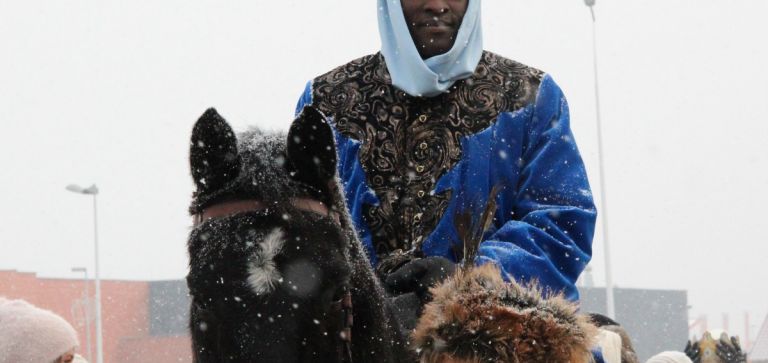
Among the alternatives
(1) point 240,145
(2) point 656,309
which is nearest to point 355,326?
(1) point 240,145

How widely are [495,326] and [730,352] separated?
7674mm

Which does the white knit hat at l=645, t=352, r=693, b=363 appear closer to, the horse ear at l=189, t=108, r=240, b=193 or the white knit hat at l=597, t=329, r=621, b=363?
the white knit hat at l=597, t=329, r=621, b=363

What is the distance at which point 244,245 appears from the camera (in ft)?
8.11

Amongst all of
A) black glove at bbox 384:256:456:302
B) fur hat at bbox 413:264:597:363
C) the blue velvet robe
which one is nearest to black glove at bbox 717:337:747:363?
the blue velvet robe

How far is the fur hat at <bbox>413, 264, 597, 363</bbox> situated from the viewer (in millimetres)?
2592

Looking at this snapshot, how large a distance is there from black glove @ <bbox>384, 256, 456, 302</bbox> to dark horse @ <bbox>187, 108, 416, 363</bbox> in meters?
0.26

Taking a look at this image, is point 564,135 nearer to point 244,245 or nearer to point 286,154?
point 286,154

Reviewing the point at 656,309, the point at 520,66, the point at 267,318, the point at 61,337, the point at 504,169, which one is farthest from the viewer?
the point at 656,309

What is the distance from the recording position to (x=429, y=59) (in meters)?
3.68

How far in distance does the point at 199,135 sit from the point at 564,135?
4.61ft

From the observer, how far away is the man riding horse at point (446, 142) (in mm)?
3424

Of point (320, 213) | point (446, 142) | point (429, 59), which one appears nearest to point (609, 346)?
point (446, 142)

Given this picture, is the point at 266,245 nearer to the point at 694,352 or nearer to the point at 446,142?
the point at 446,142

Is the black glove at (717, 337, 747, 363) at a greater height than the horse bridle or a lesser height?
lesser
